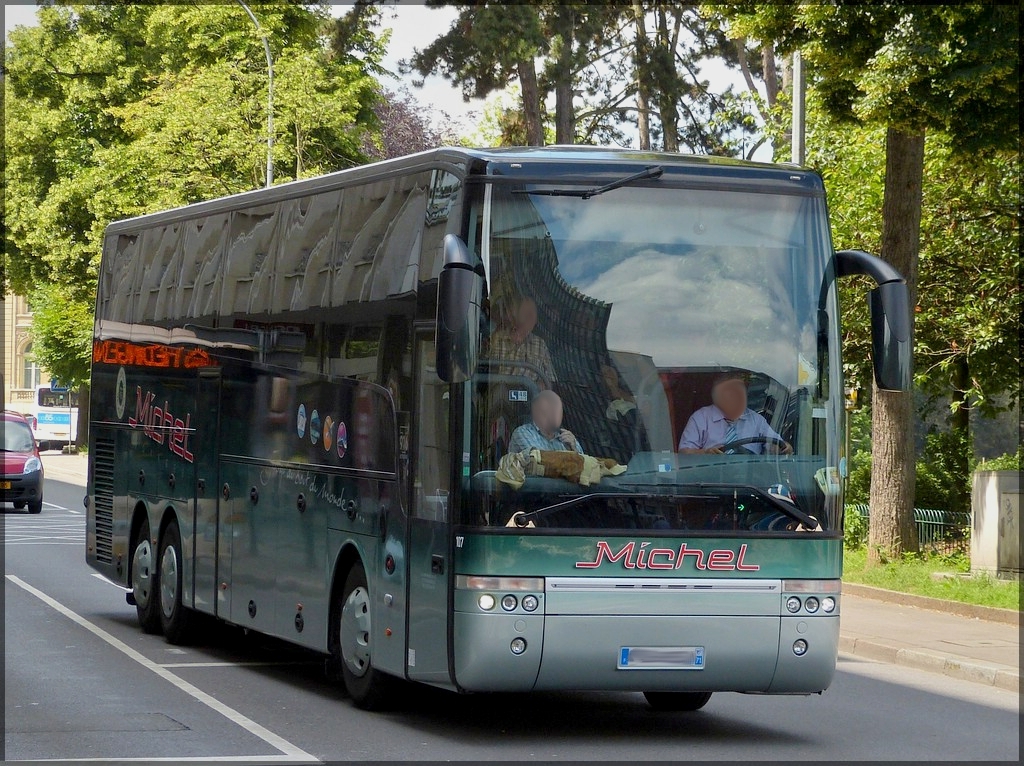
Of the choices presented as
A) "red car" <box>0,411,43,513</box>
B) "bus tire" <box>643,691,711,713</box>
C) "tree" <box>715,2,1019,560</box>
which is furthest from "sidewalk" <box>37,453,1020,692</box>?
"red car" <box>0,411,43,513</box>

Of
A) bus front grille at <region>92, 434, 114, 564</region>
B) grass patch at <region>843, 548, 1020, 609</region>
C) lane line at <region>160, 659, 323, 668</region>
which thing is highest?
bus front grille at <region>92, 434, 114, 564</region>

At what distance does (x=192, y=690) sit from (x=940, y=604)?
8509mm

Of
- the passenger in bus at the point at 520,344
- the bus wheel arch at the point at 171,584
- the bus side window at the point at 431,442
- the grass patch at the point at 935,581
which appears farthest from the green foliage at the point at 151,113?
the passenger in bus at the point at 520,344

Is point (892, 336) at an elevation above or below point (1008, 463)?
above

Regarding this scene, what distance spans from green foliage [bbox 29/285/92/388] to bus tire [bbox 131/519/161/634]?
40085 mm

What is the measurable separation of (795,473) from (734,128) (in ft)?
140

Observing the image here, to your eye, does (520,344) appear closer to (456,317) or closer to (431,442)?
(456,317)

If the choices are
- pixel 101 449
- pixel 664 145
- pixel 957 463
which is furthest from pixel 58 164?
pixel 101 449

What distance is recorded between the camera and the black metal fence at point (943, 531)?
22094 millimetres

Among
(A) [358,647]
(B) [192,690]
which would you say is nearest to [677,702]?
(A) [358,647]

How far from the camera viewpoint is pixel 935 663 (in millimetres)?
14039

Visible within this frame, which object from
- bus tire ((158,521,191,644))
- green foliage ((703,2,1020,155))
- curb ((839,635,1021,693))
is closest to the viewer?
curb ((839,635,1021,693))

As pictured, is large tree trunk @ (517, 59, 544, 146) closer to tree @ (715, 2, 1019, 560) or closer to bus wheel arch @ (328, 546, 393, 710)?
tree @ (715, 2, 1019, 560)

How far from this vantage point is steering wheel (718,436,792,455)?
962cm
